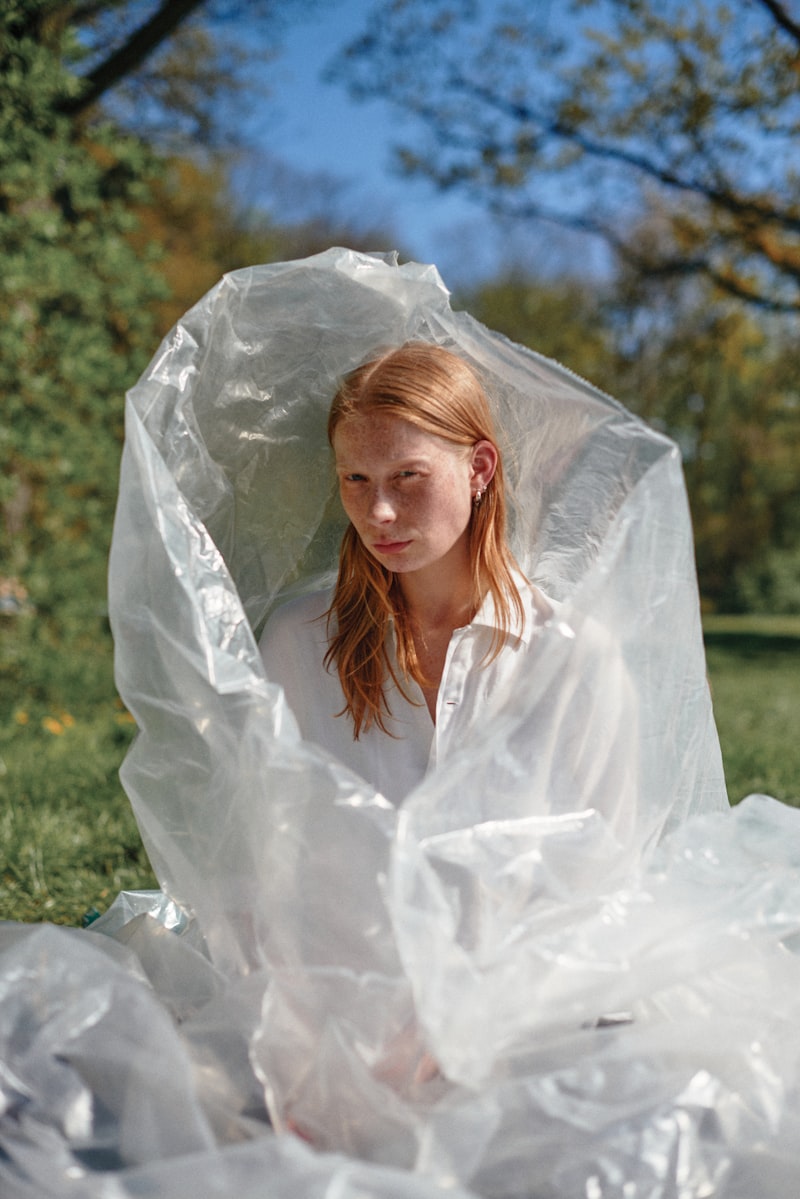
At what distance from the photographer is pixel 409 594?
2152 millimetres

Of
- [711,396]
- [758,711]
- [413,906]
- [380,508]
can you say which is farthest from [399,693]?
[711,396]

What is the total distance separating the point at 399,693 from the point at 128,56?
15.6ft

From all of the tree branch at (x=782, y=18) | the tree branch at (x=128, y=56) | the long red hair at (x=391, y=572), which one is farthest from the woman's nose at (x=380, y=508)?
the tree branch at (x=782, y=18)

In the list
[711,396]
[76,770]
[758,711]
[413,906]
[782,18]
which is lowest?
[758,711]

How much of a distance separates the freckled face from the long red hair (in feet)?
0.10

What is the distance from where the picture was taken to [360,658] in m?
2.09

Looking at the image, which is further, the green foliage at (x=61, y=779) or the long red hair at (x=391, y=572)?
the green foliage at (x=61, y=779)

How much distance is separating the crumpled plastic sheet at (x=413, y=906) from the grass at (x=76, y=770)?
0.82 metres

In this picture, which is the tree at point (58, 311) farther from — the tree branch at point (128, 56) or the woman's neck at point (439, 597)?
the woman's neck at point (439, 597)

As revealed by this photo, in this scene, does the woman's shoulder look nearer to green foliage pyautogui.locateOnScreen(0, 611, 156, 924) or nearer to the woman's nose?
the woman's nose

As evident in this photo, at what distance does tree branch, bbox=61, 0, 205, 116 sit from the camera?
533 cm

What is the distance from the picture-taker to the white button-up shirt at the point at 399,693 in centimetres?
194

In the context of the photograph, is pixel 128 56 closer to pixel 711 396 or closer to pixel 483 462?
pixel 483 462

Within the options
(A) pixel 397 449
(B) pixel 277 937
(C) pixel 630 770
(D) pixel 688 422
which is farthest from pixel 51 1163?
(D) pixel 688 422
